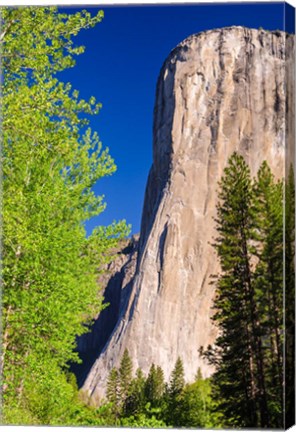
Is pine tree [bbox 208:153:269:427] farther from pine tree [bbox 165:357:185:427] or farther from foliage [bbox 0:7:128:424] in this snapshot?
foliage [bbox 0:7:128:424]

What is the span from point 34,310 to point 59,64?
303 cm

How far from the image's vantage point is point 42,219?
27.6 feet

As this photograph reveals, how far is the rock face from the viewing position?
24.3 feet

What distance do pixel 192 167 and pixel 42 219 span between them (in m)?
2.30

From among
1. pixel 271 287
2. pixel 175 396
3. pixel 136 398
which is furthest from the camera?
pixel 136 398

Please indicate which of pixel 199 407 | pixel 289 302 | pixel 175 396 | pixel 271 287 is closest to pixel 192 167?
pixel 271 287

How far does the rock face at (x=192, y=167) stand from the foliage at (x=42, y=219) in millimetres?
585

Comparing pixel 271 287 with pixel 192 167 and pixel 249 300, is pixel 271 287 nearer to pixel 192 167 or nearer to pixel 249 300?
pixel 249 300

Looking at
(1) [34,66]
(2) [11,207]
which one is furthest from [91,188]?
(1) [34,66]

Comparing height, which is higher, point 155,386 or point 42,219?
point 42,219

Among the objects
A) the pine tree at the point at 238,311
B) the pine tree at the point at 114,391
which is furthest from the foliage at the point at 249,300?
the pine tree at the point at 114,391

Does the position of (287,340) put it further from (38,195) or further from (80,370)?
(38,195)

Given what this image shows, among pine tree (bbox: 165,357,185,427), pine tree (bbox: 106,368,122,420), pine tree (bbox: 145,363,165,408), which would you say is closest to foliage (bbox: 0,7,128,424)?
pine tree (bbox: 106,368,122,420)

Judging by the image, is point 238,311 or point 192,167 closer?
point 238,311
